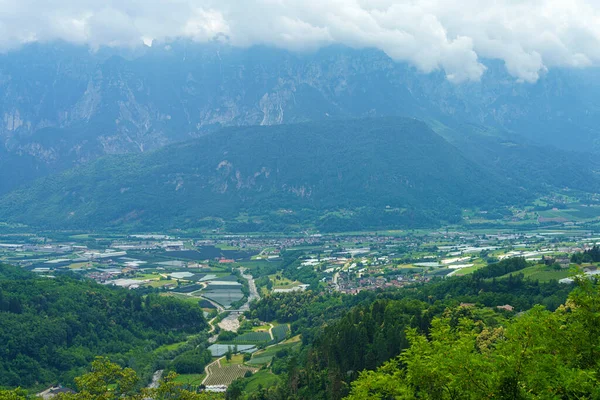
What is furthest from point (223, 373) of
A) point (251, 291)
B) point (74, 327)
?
point (251, 291)

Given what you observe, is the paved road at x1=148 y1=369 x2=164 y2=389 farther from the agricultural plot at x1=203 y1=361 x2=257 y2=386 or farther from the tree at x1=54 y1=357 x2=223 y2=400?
the tree at x1=54 y1=357 x2=223 y2=400

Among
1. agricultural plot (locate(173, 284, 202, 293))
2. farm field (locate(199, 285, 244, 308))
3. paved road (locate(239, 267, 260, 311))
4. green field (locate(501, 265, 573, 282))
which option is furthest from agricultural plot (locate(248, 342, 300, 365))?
agricultural plot (locate(173, 284, 202, 293))

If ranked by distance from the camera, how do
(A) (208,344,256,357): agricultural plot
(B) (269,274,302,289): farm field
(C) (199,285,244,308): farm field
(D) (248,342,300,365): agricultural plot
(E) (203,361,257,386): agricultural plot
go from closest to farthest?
(E) (203,361,257,386): agricultural plot < (D) (248,342,300,365): agricultural plot < (A) (208,344,256,357): agricultural plot < (C) (199,285,244,308): farm field < (B) (269,274,302,289): farm field

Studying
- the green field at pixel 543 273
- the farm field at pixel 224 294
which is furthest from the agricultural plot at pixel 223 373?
the farm field at pixel 224 294

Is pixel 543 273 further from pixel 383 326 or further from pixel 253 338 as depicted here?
pixel 253 338

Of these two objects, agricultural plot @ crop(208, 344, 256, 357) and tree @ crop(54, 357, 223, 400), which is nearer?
tree @ crop(54, 357, 223, 400)

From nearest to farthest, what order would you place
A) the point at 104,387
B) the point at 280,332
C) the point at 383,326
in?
the point at 104,387
the point at 383,326
the point at 280,332
